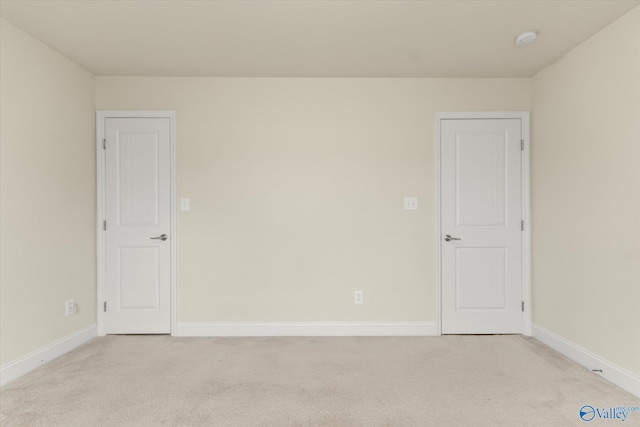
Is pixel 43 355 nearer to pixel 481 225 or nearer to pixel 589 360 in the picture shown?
pixel 481 225

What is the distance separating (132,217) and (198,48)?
5.52 feet

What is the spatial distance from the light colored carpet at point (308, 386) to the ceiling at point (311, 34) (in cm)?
243

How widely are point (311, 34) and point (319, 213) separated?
5.17ft

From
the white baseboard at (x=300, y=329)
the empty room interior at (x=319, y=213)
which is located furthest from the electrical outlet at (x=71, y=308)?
the white baseboard at (x=300, y=329)

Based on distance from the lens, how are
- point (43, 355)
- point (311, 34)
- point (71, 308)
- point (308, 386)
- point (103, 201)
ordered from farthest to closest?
1. point (103, 201)
2. point (71, 308)
3. point (43, 355)
4. point (311, 34)
5. point (308, 386)

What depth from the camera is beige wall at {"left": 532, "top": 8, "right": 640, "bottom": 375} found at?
2.50m

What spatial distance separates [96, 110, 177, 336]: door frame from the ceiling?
1.23ft

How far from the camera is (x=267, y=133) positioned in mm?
3695

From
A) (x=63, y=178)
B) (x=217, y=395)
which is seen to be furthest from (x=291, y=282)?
(x=63, y=178)

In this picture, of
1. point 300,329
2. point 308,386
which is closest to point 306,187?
point 300,329

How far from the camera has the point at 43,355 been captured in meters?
2.94

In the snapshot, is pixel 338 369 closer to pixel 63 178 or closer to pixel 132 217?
pixel 132 217

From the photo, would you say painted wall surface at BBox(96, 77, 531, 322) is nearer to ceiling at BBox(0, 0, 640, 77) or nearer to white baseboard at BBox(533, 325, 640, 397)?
ceiling at BBox(0, 0, 640, 77)

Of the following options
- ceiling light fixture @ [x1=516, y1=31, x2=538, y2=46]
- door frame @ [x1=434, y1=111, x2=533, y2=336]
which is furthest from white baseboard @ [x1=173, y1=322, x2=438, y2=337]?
ceiling light fixture @ [x1=516, y1=31, x2=538, y2=46]
